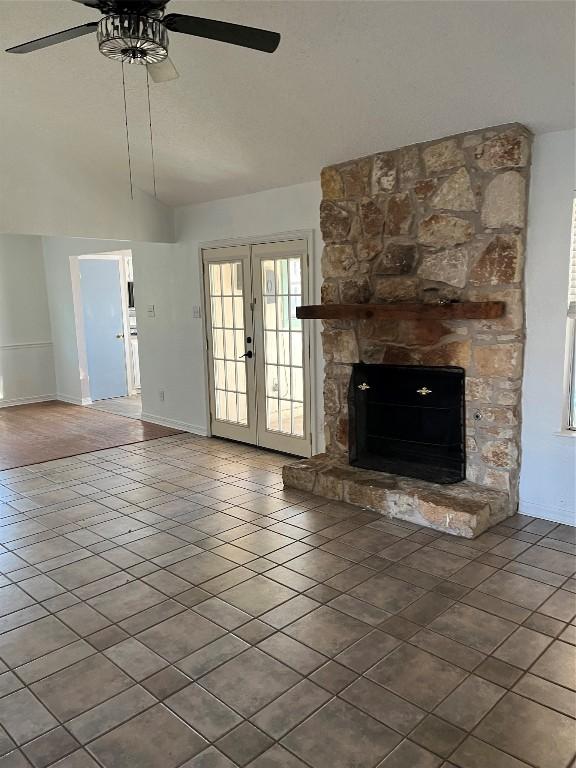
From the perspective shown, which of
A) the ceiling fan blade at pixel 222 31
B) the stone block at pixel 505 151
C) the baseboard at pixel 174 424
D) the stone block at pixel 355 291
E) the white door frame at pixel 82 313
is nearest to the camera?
the ceiling fan blade at pixel 222 31

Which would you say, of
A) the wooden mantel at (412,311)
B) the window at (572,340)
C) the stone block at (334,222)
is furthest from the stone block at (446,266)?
the stone block at (334,222)

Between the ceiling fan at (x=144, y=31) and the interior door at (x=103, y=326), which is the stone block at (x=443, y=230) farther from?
the interior door at (x=103, y=326)

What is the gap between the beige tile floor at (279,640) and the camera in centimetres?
197

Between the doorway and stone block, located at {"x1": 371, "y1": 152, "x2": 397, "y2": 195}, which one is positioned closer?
stone block, located at {"x1": 371, "y1": 152, "x2": 397, "y2": 195}

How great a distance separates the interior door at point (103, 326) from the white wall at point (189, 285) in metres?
1.83

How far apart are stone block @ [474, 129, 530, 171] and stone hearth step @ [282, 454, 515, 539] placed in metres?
2.02

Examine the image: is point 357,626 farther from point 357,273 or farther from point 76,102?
point 76,102

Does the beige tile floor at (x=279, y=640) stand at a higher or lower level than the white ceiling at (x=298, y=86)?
lower

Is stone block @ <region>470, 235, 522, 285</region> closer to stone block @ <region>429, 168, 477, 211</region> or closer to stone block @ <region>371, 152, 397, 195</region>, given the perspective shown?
stone block @ <region>429, 168, 477, 211</region>

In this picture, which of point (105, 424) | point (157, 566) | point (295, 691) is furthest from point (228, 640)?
point (105, 424)

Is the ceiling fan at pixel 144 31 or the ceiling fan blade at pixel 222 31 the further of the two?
the ceiling fan blade at pixel 222 31

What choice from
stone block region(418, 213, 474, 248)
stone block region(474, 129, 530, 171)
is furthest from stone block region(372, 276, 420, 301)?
stone block region(474, 129, 530, 171)

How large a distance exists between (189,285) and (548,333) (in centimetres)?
369

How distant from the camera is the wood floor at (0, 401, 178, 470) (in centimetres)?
581
